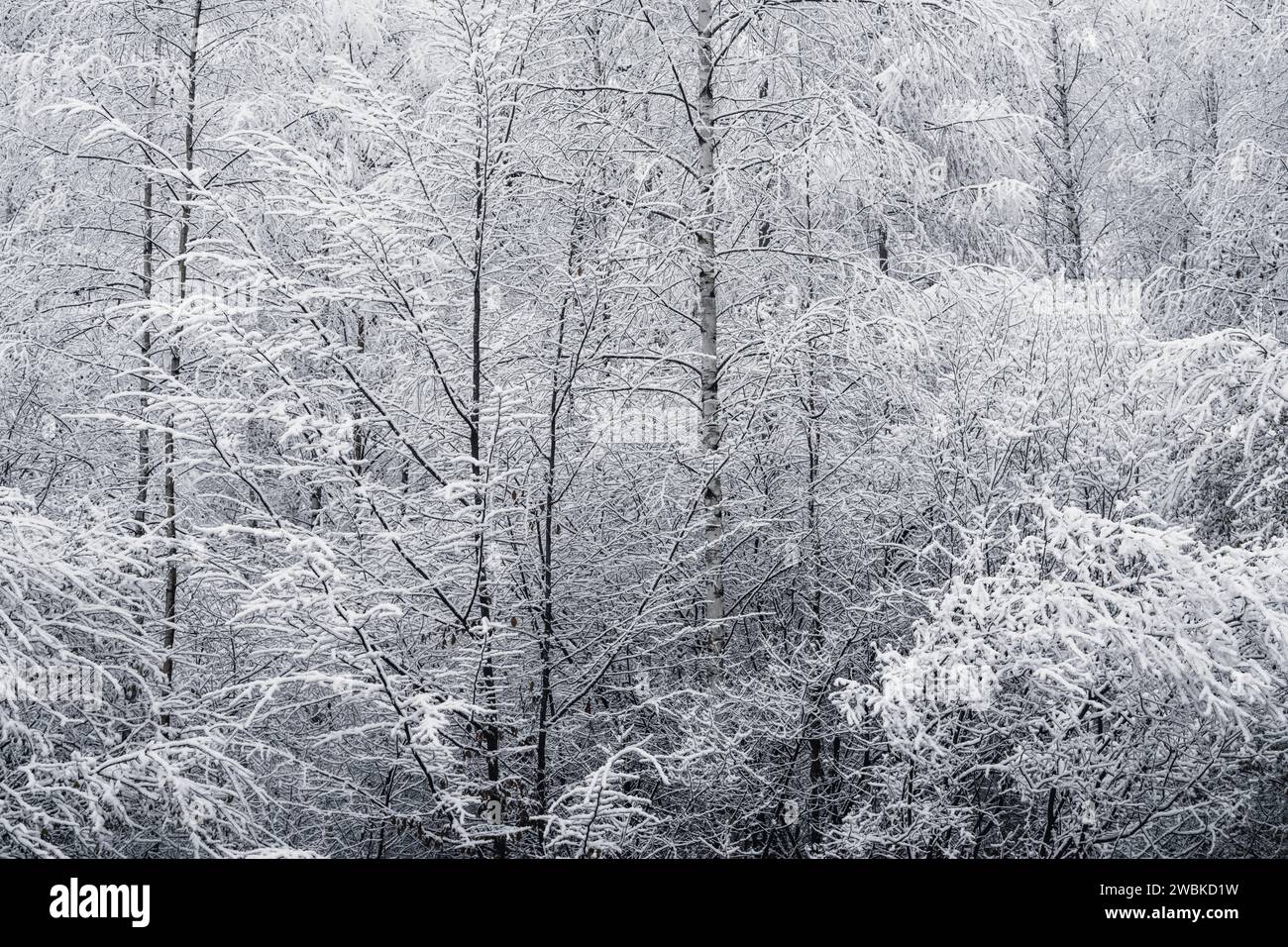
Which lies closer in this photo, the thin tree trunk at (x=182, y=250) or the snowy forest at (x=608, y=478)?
the snowy forest at (x=608, y=478)

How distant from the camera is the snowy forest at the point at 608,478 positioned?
434 centimetres

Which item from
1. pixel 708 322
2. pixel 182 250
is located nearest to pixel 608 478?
pixel 708 322

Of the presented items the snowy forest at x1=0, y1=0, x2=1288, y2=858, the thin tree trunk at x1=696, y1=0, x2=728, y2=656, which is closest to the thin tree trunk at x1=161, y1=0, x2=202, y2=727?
the snowy forest at x1=0, y1=0, x2=1288, y2=858

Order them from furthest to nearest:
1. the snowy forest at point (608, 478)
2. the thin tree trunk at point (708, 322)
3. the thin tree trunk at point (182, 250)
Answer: the thin tree trunk at point (182, 250), the thin tree trunk at point (708, 322), the snowy forest at point (608, 478)

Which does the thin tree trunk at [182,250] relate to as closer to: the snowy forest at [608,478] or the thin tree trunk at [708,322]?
the snowy forest at [608,478]

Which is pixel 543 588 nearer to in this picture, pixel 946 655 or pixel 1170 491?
pixel 946 655

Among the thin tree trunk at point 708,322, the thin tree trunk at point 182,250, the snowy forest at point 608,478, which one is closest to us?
the snowy forest at point 608,478

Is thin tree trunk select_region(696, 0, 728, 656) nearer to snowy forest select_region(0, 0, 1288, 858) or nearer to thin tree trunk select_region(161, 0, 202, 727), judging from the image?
snowy forest select_region(0, 0, 1288, 858)

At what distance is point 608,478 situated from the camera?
6.49m

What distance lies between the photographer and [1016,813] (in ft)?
18.4

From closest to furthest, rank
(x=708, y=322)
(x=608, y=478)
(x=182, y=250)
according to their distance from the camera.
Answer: (x=708, y=322), (x=608, y=478), (x=182, y=250)

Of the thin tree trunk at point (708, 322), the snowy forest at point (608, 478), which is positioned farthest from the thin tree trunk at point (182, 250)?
the thin tree trunk at point (708, 322)

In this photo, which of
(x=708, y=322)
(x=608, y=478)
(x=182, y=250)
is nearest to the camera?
(x=708, y=322)

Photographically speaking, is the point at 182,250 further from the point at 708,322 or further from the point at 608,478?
the point at 708,322
